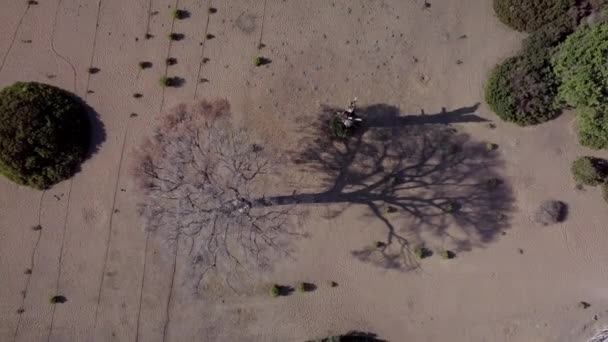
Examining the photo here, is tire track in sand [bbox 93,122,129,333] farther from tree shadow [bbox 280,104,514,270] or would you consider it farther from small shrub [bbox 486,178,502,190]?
small shrub [bbox 486,178,502,190]

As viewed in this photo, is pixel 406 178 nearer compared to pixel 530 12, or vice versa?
pixel 530 12

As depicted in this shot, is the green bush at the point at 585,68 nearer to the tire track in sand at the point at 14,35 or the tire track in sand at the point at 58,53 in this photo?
the tire track in sand at the point at 58,53

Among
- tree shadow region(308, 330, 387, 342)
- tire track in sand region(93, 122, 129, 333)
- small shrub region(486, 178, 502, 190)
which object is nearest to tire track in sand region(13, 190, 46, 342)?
tire track in sand region(93, 122, 129, 333)

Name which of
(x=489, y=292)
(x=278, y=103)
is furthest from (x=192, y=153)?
(x=489, y=292)

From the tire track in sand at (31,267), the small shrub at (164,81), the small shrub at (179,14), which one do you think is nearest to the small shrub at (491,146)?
the small shrub at (164,81)

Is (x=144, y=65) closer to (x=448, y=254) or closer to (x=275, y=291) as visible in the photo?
(x=275, y=291)

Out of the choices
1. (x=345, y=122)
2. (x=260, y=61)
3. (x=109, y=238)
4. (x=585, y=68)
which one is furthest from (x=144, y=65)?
(x=585, y=68)

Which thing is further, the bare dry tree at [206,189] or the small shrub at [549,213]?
the small shrub at [549,213]
